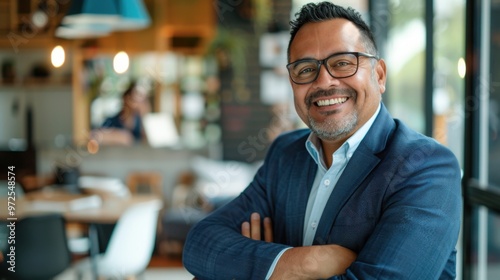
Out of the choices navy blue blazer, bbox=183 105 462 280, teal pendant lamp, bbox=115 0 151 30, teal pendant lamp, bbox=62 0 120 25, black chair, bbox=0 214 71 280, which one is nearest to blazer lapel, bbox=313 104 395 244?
navy blue blazer, bbox=183 105 462 280

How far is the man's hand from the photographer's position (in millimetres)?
1595

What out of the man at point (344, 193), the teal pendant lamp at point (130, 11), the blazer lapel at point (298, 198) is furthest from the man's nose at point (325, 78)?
the teal pendant lamp at point (130, 11)

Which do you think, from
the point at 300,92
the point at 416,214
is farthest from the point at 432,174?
the point at 300,92

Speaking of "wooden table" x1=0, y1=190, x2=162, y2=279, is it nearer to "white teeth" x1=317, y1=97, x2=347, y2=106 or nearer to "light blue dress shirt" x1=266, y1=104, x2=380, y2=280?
"light blue dress shirt" x1=266, y1=104, x2=380, y2=280

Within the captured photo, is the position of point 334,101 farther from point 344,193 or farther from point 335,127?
point 344,193

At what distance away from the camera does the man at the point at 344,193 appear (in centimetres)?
129

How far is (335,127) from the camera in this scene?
1.46m

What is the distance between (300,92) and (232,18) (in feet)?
22.8

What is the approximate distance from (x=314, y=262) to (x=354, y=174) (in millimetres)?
218

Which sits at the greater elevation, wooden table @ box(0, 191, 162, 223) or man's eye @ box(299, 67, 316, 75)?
man's eye @ box(299, 67, 316, 75)

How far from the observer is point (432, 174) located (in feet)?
4.37

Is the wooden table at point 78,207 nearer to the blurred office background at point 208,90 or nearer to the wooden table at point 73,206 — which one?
the wooden table at point 73,206

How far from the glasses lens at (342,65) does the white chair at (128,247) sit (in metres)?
2.76

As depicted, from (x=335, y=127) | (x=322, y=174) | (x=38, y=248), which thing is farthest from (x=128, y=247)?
(x=335, y=127)
